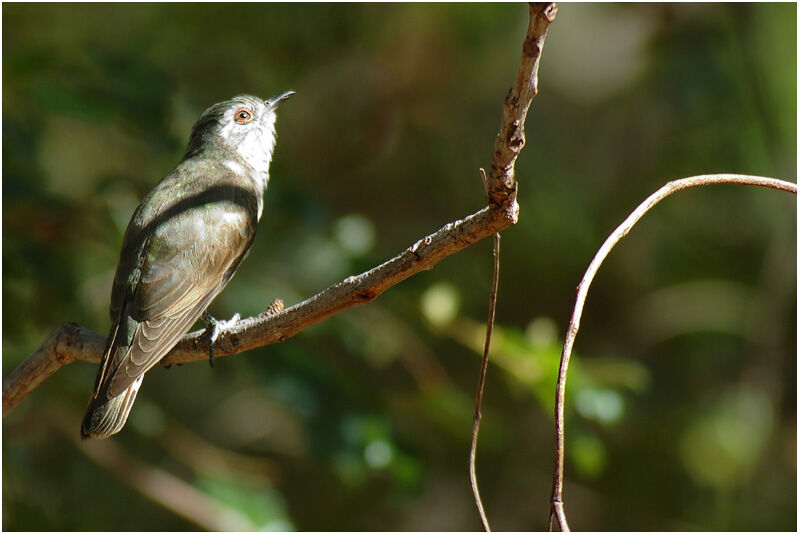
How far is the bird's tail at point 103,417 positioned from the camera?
10.6 feet

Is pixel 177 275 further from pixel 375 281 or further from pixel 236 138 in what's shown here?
pixel 375 281

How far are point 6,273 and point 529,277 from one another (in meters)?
3.19

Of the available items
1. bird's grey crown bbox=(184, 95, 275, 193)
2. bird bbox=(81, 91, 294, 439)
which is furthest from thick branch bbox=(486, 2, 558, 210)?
bird's grey crown bbox=(184, 95, 275, 193)

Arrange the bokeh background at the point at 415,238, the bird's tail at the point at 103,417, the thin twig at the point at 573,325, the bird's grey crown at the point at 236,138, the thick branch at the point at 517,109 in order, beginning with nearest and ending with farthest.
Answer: the thick branch at the point at 517,109 → the thin twig at the point at 573,325 → the bird's tail at the point at 103,417 → the bokeh background at the point at 415,238 → the bird's grey crown at the point at 236,138

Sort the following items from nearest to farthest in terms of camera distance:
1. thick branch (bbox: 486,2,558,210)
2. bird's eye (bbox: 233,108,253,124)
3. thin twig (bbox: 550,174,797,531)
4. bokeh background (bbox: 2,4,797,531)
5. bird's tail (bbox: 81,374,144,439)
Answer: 1. thick branch (bbox: 486,2,558,210)
2. thin twig (bbox: 550,174,797,531)
3. bird's tail (bbox: 81,374,144,439)
4. bokeh background (bbox: 2,4,797,531)
5. bird's eye (bbox: 233,108,253,124)

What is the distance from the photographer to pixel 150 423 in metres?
4.59

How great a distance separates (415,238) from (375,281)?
4017mm

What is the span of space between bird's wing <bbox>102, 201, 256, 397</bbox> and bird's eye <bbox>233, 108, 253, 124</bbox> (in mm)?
923

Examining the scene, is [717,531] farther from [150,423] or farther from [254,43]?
[254,43]

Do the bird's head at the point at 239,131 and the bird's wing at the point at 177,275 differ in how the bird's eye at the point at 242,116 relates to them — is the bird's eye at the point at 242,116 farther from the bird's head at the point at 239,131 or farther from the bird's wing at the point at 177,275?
the bird's wing at the point at 177,275

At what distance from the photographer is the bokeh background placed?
14.2 feet

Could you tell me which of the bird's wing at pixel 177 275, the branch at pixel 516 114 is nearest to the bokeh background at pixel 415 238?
the bird's wing at pixel 177 275

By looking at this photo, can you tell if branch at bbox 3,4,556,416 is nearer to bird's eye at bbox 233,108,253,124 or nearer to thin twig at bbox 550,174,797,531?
thin twig at bbox 550,174,797,531

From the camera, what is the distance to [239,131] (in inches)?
191
